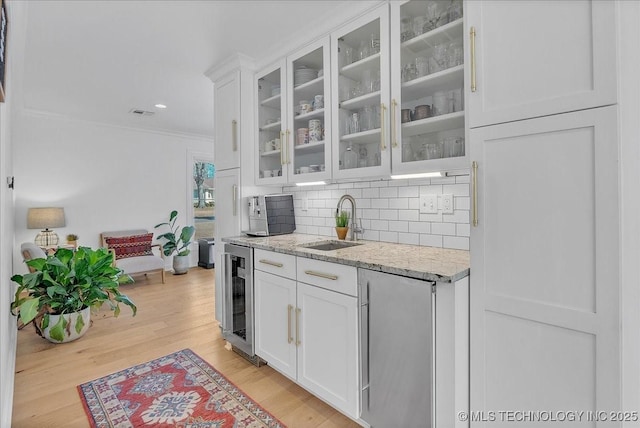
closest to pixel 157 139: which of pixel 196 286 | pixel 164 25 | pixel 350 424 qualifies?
pixel 196 286

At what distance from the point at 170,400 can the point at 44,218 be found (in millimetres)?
3626

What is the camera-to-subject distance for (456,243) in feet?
6.26

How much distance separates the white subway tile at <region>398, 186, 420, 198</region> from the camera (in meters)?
2.09

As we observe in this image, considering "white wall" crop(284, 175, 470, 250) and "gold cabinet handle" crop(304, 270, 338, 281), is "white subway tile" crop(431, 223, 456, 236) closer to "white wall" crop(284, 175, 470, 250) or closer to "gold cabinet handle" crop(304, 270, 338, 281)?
"white wall" crop(284, 175, 470, 250)

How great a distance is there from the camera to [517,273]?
1212 mm

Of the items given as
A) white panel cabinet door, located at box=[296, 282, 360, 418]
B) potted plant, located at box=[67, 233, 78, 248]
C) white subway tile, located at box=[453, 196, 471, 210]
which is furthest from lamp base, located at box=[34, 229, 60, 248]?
white subway tile, located at box=[453, 196, 471, 210]

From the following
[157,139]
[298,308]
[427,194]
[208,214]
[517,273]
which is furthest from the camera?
[208,214]

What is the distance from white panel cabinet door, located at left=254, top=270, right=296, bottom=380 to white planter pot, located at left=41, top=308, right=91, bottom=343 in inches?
69.1

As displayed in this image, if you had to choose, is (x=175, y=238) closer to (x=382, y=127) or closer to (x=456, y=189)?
(x=382, y=127)

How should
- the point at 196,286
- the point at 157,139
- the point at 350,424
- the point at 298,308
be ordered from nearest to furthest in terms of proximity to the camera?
1. the point at 350,424
2. the point at 298,308
3. the point at 196,286
4. the point at 157,139

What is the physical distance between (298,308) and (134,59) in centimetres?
258

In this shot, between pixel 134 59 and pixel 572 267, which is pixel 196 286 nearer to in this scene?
pixel 134 59

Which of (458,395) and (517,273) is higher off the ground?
(517,273)

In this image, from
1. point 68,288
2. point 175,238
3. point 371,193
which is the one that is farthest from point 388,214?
point 175,238
